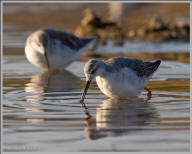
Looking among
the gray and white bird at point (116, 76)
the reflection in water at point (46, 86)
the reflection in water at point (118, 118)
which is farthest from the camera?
the reflection in water at point (46, 86)

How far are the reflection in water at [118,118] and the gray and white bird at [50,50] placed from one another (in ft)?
14.4

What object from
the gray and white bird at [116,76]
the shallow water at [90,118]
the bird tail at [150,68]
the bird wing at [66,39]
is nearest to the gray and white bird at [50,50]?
the bird wing at [66,39]

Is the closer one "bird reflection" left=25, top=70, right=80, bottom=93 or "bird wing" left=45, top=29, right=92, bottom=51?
"bird reflection" left=25, top=70, right=80, bottom=93

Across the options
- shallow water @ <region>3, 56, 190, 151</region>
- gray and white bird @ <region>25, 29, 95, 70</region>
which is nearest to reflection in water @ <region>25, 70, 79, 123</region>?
shallow water @ <region>3, 56, 190, 151</region>

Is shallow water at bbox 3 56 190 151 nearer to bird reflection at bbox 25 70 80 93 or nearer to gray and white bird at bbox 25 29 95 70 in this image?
bird reflection at bbox 25 70 80 93

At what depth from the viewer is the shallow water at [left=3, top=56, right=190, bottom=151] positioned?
720 cm

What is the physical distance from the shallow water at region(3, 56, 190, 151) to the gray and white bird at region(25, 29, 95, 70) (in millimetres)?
1359

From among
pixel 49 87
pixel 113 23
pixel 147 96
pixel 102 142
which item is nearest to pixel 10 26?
pixel 113 23

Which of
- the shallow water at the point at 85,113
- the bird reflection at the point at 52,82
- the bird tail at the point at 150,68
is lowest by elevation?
the bird reflection at the point at 52,82

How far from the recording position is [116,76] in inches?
379

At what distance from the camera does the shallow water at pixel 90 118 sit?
7199 millimetres

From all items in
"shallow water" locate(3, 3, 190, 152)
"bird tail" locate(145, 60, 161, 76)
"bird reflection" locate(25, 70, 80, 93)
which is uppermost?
"bird tail" locate(145, 60, 161, 76)

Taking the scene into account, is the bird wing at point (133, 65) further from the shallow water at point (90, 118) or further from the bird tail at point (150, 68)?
the shallow water at point (90, 118)

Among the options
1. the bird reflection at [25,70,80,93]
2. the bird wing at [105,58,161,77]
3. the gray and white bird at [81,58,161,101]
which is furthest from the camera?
the bird reflection at [25,70,80,93]
